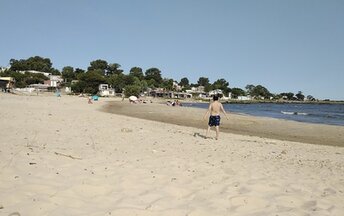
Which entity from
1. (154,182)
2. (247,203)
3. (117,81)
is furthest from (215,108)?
(117,81)

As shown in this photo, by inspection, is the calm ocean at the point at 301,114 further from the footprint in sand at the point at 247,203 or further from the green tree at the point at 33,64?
the green tree at the point at 33,64

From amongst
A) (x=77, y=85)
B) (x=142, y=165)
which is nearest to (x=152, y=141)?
(x=142, y=165)

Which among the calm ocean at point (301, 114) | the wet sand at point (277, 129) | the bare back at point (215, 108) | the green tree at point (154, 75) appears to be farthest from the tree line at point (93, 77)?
the bare back at point (215, 108)

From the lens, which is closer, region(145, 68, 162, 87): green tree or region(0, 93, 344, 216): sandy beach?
region(0, 93, 344, 216): sandy beach

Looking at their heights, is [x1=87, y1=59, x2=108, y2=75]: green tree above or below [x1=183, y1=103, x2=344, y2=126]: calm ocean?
above

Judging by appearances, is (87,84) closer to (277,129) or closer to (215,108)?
(277,129)

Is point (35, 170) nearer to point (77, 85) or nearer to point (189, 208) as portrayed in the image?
point (189, 208)

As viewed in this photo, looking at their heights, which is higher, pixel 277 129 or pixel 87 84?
pixel 87 84

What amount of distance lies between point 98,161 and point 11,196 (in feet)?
7.14

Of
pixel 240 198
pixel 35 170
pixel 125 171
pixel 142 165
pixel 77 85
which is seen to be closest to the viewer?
pixel 240 198

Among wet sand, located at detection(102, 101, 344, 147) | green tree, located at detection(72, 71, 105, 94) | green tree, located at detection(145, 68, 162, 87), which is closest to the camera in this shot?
wet sand, located at detection(102, 101, 344, 147)

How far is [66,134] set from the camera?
9.35 m

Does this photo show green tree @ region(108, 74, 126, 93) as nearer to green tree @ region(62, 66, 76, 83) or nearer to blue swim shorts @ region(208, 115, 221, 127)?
green tree @ region(62, 66, 76, 83)

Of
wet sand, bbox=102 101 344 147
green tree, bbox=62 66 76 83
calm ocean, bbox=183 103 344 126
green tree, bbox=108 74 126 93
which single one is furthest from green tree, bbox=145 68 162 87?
wet sand, bbox=102 101 344 147
